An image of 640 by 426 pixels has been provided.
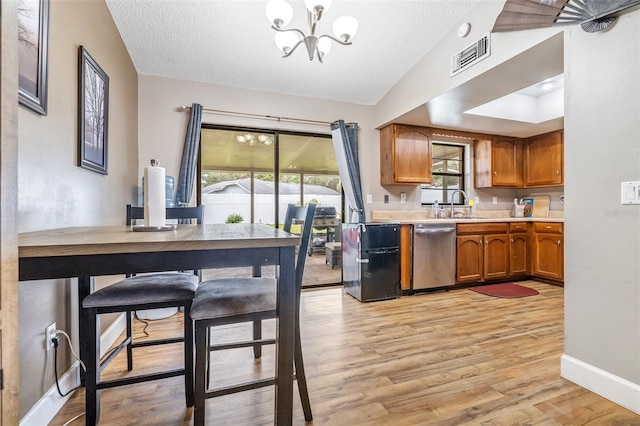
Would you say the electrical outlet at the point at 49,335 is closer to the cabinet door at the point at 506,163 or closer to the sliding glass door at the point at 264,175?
the sliding glass door at the point at 264,175

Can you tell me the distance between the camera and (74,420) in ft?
4.57

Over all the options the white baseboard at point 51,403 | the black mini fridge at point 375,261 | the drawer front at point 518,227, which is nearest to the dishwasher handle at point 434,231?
the black mini fridge at point 375,261

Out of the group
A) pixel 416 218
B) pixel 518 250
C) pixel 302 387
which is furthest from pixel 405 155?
pixel 302 387

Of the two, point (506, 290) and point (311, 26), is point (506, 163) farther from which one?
point (311, 26)

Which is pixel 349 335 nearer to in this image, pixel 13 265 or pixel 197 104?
pixel 13 265

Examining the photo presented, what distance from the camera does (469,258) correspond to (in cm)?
372

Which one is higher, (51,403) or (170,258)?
(170,258)

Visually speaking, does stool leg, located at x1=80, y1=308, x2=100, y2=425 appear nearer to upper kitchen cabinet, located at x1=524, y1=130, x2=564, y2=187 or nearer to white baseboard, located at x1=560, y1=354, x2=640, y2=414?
white baseboard, located at x1=560, y1=354, x2=640, y2=414

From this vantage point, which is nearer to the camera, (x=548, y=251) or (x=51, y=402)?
(x=51, y=402)

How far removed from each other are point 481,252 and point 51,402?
420cm

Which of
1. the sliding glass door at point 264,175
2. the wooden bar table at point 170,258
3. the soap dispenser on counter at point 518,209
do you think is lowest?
the wooden bar table at point 170,258

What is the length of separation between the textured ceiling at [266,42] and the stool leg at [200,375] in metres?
2.56

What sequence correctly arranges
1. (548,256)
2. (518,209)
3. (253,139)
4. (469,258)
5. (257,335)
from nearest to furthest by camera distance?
1. (257,335)
2. (253,139)
3. (469,258)
4. (548,256)
5. (518,209)

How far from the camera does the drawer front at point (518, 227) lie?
4005mm
